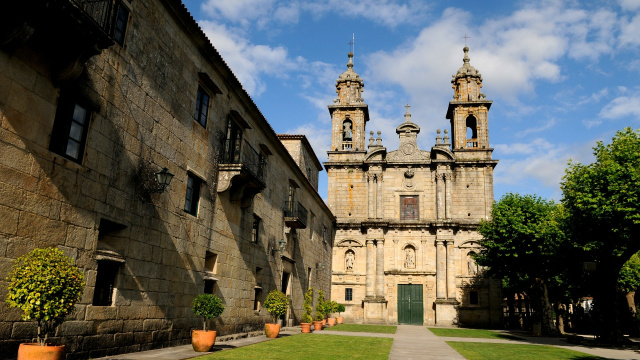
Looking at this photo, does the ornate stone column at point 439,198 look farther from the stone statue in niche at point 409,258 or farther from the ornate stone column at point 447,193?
the stone statue in niche at point 409,258

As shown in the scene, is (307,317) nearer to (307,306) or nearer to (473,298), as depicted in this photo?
(307,306)

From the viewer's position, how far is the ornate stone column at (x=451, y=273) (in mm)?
34812

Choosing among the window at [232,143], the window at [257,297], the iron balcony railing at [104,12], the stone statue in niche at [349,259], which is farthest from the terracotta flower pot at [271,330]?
the stone statue in niche at [349,259]

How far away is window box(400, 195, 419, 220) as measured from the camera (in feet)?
124

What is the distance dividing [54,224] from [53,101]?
215cm

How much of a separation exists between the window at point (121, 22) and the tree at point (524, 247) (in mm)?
22746

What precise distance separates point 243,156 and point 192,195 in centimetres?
404

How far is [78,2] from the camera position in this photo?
7594 millimetres

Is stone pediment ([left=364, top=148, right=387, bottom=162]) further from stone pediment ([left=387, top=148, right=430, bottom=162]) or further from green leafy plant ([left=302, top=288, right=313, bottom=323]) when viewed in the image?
green leafy plant ([left=302, top=288, right=313, bottom=323])

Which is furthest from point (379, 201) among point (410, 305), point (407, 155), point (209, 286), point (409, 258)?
point (209, 286)

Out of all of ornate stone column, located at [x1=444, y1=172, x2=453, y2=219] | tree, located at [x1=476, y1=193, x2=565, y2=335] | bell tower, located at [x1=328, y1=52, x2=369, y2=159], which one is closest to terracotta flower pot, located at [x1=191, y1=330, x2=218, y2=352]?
tree, located at [x1=476, y1=193, x2=565, y2=335]

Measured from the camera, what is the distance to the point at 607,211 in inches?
710

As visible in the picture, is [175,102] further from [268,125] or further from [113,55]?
[268,125]

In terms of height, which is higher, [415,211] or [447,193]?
[447,193]
